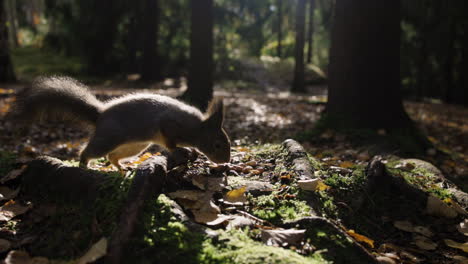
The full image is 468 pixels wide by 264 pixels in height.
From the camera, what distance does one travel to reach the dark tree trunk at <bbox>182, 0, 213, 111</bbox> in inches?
408

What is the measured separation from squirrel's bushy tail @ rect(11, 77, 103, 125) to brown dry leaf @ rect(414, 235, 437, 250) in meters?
3.22

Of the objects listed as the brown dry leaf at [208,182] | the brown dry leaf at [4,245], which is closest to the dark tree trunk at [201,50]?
the brown dry leaf at [208,182]

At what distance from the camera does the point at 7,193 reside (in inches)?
135

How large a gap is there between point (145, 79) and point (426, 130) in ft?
47.8

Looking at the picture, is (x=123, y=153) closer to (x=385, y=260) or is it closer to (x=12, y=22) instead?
(x=385, y=260)

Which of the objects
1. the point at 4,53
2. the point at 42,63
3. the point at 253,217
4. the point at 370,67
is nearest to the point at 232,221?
the point at 253,217

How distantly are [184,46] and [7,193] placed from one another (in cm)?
2509

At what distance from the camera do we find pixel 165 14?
2736cm

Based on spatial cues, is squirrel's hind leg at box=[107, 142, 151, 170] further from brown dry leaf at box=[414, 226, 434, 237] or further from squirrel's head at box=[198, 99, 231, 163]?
brown dry leaf at box=[414, 226, 434, 237]

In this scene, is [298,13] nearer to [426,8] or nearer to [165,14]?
[426,8]

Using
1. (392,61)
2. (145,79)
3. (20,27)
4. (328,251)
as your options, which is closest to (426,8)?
(145,79)

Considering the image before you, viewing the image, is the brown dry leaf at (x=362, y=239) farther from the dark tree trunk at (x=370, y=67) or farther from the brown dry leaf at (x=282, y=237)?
the dark tree trunk at (x=370, y=67)

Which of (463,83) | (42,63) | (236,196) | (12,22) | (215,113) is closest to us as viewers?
(236,196)

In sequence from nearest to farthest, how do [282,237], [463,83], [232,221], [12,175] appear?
[282,237] < [232,221] < [12,175] < [463,83]
